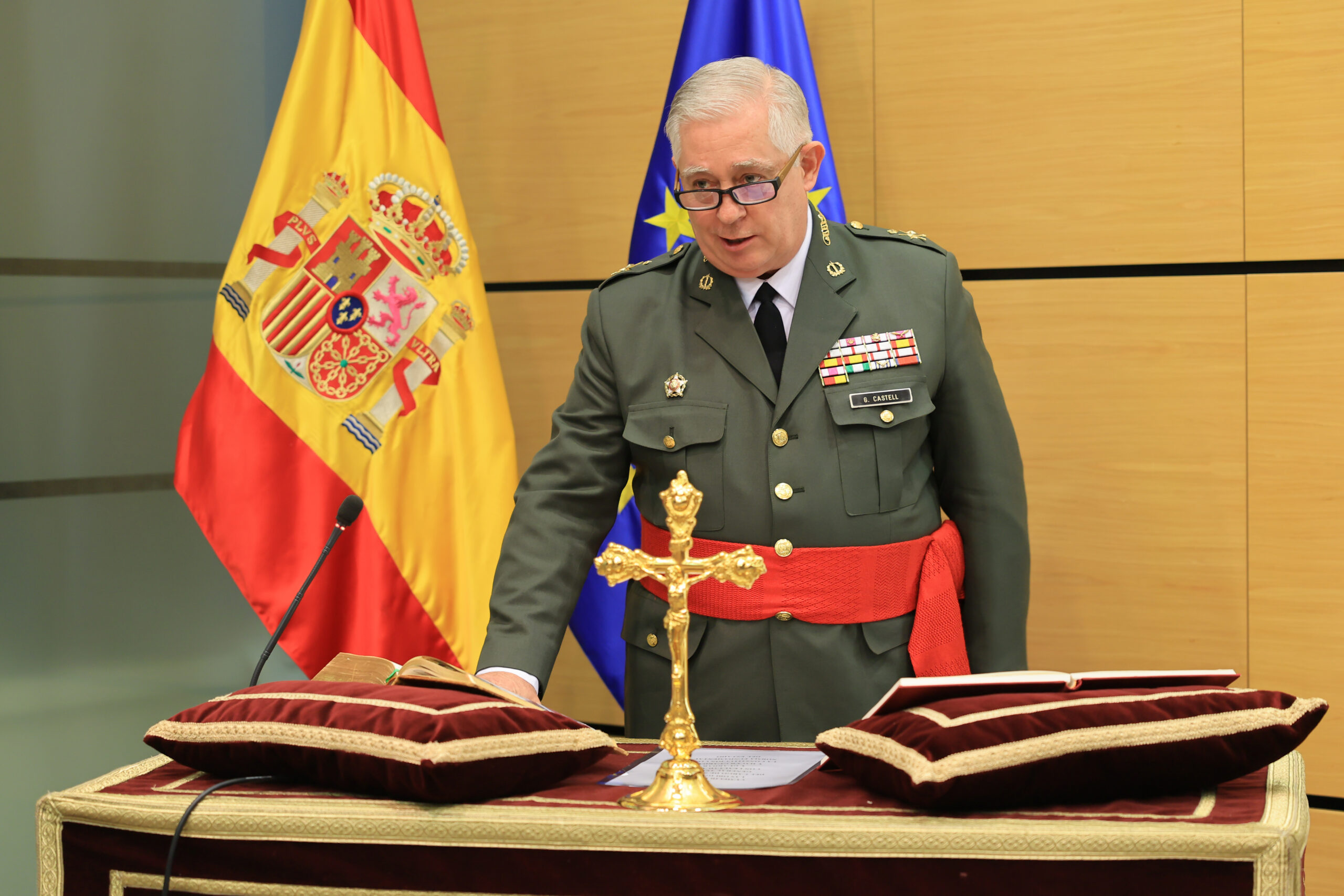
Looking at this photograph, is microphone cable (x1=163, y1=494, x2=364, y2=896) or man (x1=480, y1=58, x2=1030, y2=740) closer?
microphone cable (x1=163, y1=494, x2=364, y2=896)

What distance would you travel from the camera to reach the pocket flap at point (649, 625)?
1612 mm

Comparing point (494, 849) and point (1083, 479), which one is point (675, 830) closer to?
point (494, 849)

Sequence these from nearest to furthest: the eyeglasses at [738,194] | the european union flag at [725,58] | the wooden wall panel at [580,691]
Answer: the eyeglasses at [738,194] → the european union flag at [725,58] → the wooden wall panel at [580,691]

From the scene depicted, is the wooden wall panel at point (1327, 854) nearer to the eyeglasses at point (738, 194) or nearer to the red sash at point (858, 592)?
the red sash at point (858, 592)

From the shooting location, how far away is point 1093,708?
40.7 inches

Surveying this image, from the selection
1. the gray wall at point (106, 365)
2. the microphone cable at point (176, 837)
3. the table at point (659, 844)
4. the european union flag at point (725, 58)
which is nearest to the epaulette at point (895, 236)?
the european union flag at point (725, 58)

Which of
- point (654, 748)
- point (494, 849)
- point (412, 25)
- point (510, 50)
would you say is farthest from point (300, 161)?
point (494, 849)

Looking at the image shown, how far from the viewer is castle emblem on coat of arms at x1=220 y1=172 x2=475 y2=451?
2391mm

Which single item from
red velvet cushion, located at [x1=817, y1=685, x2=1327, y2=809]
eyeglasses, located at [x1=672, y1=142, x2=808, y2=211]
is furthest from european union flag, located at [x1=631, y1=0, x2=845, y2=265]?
red velvet cushion, located at [x1=817, y1=685, x2=1327, y2=809]

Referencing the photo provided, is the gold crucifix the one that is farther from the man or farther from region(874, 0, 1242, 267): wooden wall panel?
region(874, 0, 1242, 267): wooden wall panel

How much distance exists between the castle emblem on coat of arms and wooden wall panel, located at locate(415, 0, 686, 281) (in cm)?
34

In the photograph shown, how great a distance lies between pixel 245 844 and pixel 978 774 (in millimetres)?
643

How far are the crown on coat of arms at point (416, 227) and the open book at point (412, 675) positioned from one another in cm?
126

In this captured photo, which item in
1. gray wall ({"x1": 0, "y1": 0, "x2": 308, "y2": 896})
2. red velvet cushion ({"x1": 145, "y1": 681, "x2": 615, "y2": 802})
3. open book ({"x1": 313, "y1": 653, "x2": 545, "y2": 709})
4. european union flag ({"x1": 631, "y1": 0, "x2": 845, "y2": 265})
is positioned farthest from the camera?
gray wall ({"x1": 0, "y1": 0, "x2": 308, "y2": 896})
